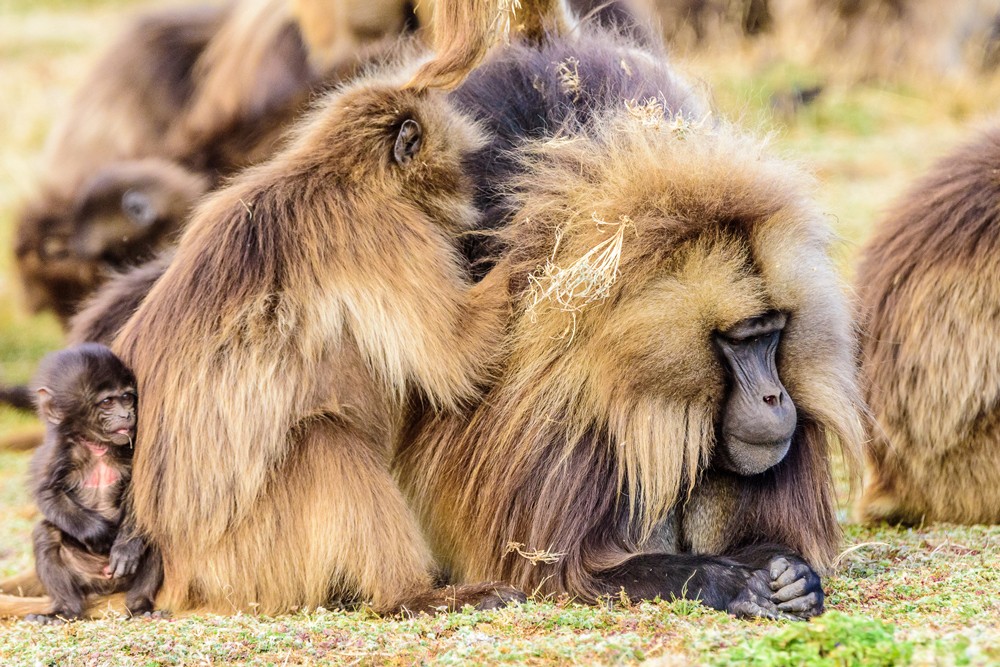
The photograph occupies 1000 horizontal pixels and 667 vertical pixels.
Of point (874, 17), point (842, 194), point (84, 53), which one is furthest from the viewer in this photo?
point (84, 53)

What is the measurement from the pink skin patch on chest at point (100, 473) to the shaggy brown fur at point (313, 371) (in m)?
0.13

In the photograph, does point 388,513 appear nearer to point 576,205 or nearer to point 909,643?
point 576,205

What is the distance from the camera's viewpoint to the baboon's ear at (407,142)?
13.3ft

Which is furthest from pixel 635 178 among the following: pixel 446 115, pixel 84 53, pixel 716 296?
pixel 84 53

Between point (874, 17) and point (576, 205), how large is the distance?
384 inches

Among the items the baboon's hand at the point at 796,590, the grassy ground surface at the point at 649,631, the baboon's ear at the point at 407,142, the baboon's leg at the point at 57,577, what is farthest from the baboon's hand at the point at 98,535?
the baboon's hand at the point at 796,590

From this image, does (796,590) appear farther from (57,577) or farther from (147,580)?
(57,577)

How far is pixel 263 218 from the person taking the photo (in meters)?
4.06

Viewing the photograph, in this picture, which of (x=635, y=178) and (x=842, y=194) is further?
(x=842, y=194)

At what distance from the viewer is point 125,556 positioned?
13.5ft

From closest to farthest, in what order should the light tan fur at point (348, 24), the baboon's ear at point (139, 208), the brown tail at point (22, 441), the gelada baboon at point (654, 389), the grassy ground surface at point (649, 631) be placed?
the grassy ground surface at point (649, 631) < the gelada baboon at point (654, 389) < the baboon's ear at point (139, 208) < the brown tail at point (22, 441) < the light tan fur at point (348, 24)

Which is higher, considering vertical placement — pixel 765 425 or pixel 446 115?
pixel 446 115

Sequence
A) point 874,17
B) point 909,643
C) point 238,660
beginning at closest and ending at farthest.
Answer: point 909,643 → point 238,660 → point 874,17

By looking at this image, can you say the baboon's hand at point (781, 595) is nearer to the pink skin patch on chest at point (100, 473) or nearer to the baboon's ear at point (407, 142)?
the baboon's ear at point (407, 142)
